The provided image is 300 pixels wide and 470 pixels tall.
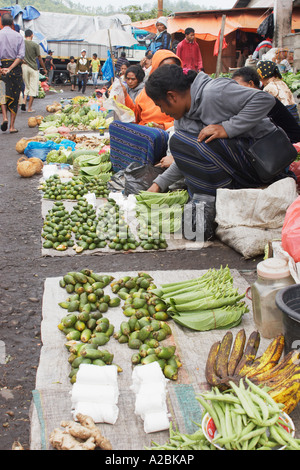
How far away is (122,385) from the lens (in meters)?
2.38

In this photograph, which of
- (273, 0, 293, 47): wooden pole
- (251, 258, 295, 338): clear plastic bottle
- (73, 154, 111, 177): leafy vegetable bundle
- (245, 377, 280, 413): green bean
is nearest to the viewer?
(245, 377, 280, 413): green bean

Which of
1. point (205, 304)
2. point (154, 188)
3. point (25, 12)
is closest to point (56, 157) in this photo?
point (154, 188)

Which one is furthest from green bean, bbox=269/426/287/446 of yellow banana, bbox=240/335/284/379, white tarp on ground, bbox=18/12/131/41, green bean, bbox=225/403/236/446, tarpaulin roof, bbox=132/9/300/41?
white tarp on ground, bbox=18/12/131/41

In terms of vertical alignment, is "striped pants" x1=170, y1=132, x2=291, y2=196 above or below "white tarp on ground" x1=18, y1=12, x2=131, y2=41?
below

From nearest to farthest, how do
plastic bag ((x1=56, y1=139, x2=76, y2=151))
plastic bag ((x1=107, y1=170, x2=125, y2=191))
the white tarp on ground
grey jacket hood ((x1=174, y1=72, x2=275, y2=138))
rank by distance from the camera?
1. grey jacket hood ((x1=174, y1=72, x2=275, y2=138))
2. plastic bag ((x1=107, y1=170, x2=125, y2=191))
3. plastic bag ((x1=56, y1=139, x2=76, y2=151))
4. the white tarp on ground

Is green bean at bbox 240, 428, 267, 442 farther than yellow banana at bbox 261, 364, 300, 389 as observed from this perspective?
No

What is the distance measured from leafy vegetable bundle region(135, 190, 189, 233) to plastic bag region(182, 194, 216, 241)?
10cm

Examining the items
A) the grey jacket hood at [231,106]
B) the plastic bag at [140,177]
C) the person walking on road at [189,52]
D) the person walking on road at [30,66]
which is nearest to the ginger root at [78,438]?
the grey jacket hood at [231,106]

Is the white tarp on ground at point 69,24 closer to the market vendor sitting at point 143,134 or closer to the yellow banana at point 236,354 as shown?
the market vendor sitting at point 143,134

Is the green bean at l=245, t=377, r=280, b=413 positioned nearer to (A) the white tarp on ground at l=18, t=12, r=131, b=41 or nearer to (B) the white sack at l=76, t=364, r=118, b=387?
(B) the white sack at l=76, t=364, r=118, b=387

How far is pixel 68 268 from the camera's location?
3.88 m

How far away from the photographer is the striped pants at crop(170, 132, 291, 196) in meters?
4.16

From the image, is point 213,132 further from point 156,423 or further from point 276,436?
point 276,436
